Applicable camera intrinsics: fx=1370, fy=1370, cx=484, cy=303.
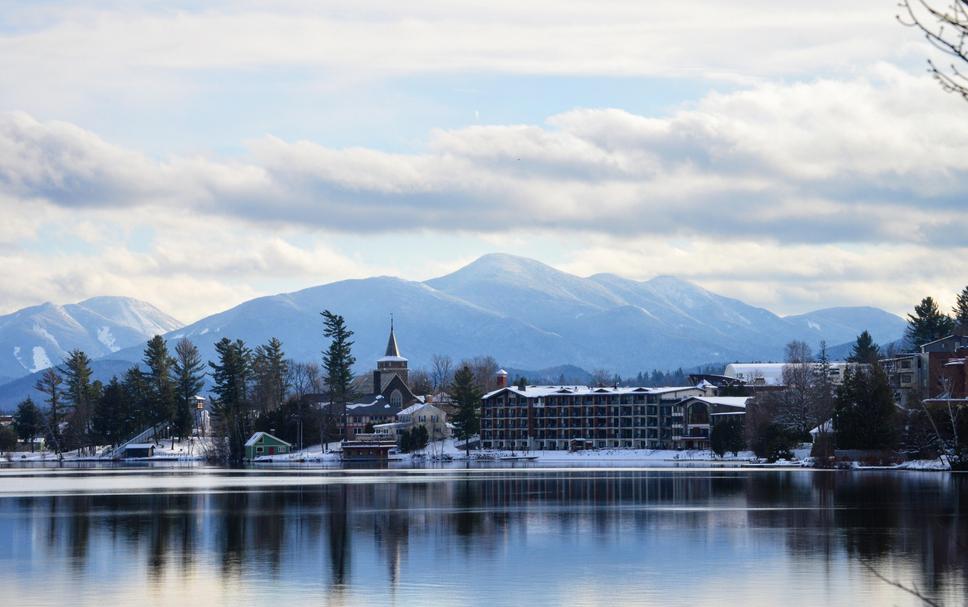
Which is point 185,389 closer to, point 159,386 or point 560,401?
point 159,386

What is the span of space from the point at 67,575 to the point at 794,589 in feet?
64.9

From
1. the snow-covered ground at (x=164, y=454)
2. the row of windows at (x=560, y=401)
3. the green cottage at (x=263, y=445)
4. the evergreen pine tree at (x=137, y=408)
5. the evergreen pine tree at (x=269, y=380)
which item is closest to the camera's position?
the green cottage at (x=263, y=445)

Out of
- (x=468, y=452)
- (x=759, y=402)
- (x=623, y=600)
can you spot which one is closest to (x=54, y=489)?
(x=623, y=600)

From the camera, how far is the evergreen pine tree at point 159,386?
183500 millimetres

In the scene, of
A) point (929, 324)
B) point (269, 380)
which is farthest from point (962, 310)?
point (269, 380)

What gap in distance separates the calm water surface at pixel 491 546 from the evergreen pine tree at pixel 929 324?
100191 mm

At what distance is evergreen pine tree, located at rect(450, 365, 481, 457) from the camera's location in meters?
178

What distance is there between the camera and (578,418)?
189625 millimetres

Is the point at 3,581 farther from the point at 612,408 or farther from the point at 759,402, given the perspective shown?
the point at 612,408

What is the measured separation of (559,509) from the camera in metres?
63.2

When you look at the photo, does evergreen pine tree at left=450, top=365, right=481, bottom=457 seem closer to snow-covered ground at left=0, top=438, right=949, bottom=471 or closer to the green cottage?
snow-covered ground at left=0, top=438, right=949, bottom=471

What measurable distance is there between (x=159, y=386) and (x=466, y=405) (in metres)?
42.4

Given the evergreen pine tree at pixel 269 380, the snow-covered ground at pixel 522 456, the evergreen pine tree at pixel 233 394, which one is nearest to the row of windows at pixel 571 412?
the snow-covered ground at pixel 522 456

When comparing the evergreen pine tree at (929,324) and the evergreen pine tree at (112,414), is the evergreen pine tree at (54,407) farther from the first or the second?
the evergreen pine tree at (929,324)
